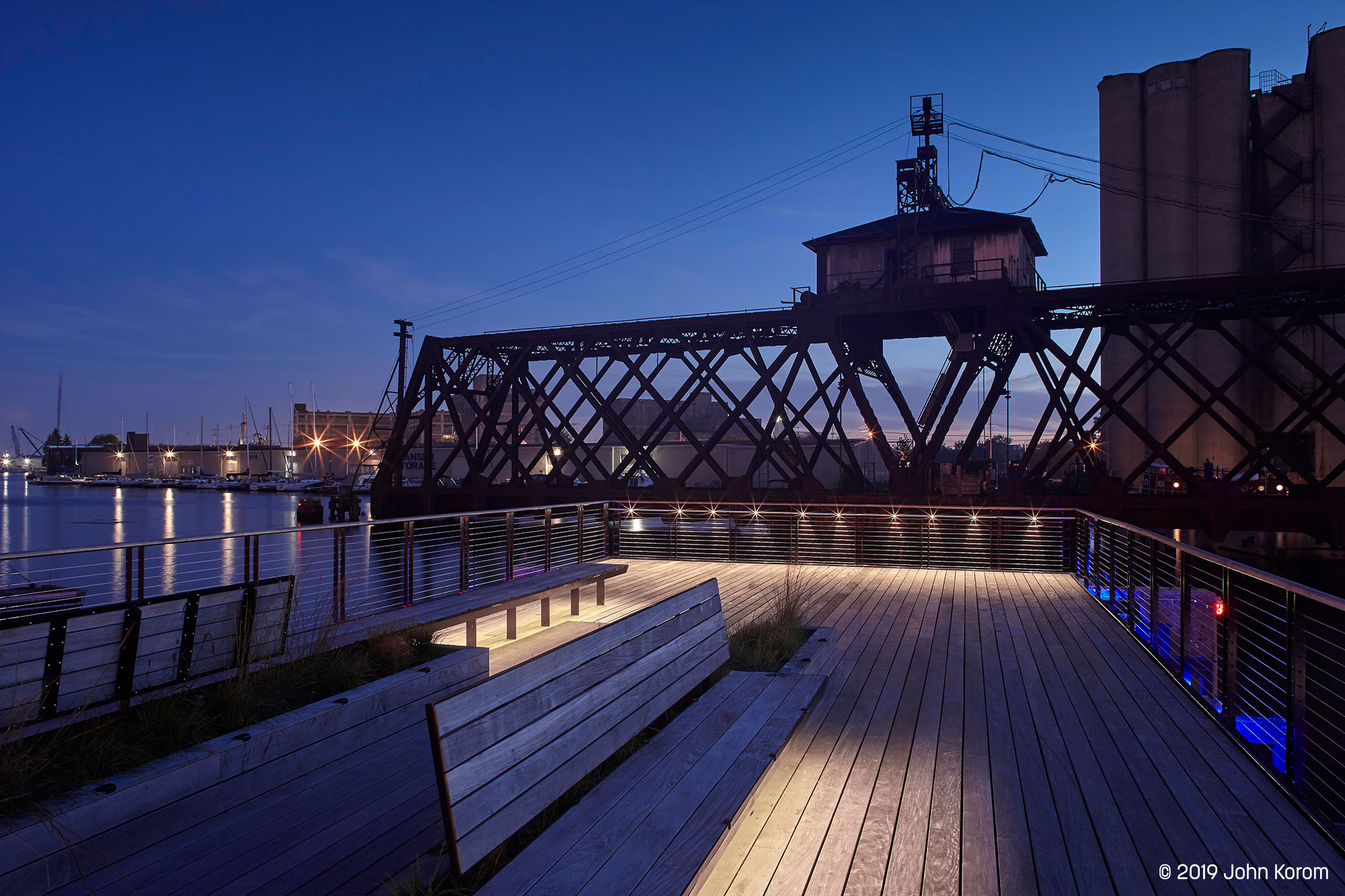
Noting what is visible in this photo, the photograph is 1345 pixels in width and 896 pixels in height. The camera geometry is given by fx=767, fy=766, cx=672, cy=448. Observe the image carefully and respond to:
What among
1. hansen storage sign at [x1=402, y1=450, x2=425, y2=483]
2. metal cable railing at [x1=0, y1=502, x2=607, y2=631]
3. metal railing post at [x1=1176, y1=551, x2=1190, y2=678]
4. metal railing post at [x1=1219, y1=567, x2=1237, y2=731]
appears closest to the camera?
metal railing post at [x1=1219, y1=567, x2=1237, y2=731]

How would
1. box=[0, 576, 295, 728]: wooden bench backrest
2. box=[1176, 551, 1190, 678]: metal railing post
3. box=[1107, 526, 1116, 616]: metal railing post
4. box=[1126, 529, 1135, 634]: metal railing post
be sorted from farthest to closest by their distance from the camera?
box=[1107, 526, 1116, 616]: metal railing post
box=[1126, 529, 1135, 634]: metal railing post
box=[1176, 551, 1190, 678]: metal railing post
box=[0, 576, 295, 728]: wooden bench backrest

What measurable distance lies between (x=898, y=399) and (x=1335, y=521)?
11.4 m

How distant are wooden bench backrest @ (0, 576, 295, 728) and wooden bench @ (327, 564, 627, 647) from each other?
21.5 inches

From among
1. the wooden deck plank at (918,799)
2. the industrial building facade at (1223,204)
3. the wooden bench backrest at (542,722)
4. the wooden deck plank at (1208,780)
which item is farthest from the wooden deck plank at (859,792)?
the industrial building facade at (1223,204)

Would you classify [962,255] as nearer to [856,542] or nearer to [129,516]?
[856,542]

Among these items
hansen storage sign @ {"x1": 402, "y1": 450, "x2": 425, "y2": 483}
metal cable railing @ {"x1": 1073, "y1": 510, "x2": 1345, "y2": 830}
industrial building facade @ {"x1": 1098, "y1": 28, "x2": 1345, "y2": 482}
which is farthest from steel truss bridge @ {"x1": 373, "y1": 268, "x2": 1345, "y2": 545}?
hansen storage sign @ {"x1": 402, "y1": 450, "x2": 425, "y2": 483}

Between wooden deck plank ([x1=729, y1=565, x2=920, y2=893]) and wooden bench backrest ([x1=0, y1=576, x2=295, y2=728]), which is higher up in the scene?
wooden bench backrest ([x1=0, y1=576, x2=295, y2=728])

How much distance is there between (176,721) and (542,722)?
2249 mm

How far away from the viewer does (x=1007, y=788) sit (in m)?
3.80

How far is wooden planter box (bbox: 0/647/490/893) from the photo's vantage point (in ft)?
9.06

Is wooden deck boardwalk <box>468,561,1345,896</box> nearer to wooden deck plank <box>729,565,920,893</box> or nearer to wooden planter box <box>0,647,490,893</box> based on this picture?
wooden deck plank <box>729,565,920,893</box>

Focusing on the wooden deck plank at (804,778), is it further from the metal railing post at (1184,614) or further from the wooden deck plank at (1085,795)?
the metal railing post at (1184,614)

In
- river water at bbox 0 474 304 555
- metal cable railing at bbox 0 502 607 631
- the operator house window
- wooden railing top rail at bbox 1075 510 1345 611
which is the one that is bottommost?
river water at bbox 0 474 304 555

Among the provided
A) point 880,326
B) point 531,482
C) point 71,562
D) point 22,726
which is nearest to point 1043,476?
point 880,326
